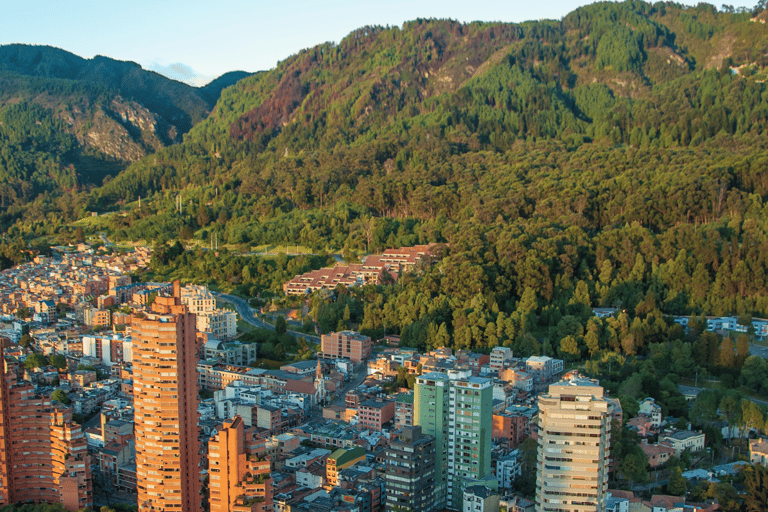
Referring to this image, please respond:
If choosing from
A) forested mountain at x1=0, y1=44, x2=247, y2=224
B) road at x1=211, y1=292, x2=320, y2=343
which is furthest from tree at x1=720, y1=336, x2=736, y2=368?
forested mountain at x1=0, y1=44, x2=247, y2=224

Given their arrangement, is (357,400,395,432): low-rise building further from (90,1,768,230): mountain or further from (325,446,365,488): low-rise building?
(90,1,768,230): mountain

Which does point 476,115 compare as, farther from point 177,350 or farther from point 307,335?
point 177,350

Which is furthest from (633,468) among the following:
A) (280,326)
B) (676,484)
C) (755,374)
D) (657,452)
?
(280,326)

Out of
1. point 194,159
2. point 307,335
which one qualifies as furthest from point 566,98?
point 307,335

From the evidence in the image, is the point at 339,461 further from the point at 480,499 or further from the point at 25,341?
the point at 25,341

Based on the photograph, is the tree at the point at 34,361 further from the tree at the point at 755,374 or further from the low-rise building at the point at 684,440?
the tree at the point at 755,374

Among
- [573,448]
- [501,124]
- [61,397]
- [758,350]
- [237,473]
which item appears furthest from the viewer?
[501,124]

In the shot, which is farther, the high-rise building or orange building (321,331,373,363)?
orange building (321,331,373,363)
